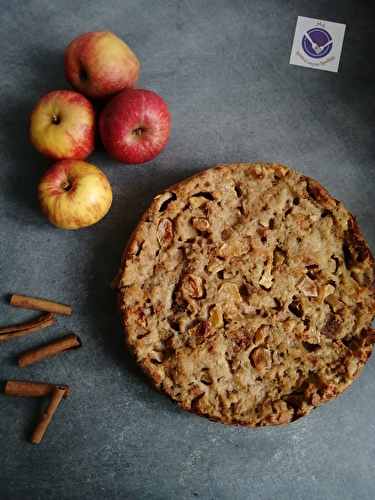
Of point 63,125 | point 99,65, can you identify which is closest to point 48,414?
point 63,125

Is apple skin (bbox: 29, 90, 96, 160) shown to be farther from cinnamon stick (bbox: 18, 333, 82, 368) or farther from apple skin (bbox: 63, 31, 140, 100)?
cinnamon stick (bbox: 18, 333, 82, 368)

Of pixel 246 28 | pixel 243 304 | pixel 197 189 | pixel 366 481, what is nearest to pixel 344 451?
pixel 366 481

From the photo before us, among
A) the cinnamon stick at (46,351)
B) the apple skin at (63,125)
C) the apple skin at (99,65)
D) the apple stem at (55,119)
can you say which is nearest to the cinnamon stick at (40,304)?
the cinnamon stick at (46,351)

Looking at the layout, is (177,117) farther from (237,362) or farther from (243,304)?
(237,362)

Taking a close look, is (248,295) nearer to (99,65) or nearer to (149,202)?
(149,202)

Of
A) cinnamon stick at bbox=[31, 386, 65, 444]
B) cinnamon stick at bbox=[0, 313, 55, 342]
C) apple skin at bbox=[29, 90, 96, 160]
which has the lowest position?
cinnamon stick at bbox=[31, 386, 65, 444]

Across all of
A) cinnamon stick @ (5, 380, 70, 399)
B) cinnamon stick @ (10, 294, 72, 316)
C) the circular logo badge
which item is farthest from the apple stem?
the circular logo badge
